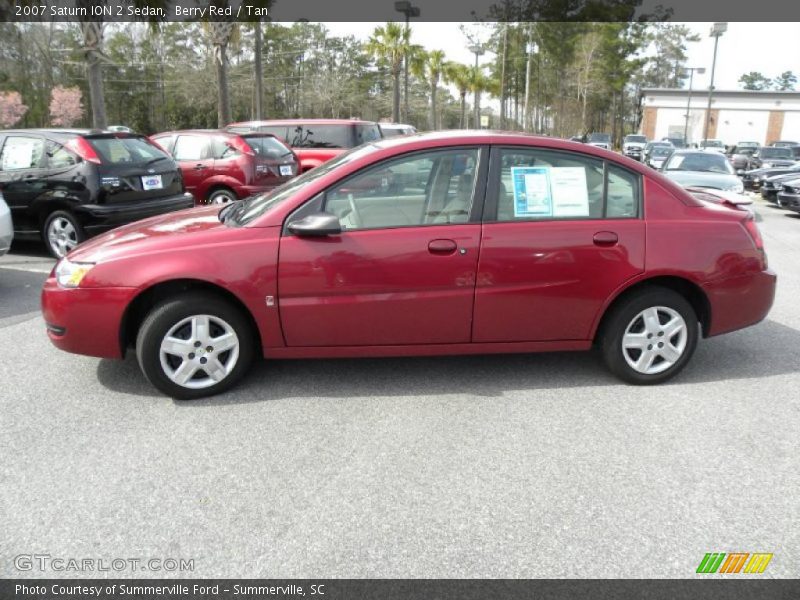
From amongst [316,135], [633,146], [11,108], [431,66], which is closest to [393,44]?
[431,66]

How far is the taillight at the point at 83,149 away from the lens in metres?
7.61

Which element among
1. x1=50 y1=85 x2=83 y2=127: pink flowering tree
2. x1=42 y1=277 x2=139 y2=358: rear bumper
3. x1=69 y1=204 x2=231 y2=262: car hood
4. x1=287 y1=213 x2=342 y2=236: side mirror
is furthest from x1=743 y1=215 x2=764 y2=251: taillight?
x1=50 y1=85 x2=83 y2=127: pink flowering tree

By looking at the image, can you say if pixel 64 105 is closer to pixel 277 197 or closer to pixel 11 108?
pixel 11 108

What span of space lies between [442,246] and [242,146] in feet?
24.8

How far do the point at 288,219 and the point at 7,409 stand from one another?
6.65 ft

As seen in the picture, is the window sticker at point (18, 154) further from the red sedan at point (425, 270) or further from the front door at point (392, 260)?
the front door at point (392, 260)

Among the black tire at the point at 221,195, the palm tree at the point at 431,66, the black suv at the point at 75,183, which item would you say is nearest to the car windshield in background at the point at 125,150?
the black suv at the point at 75,183

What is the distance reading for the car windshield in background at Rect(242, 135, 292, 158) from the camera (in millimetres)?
10727

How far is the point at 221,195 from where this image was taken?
10.7m

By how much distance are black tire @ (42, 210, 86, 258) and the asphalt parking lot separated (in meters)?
3.43

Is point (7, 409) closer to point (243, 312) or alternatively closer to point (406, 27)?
point (243, 312)

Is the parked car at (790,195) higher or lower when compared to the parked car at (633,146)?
lower

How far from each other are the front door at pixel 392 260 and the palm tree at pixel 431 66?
43.7 m

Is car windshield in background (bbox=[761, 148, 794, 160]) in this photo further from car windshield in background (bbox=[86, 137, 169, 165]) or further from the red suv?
car windshield in background (bbox=[86, 137, 169, 165])
